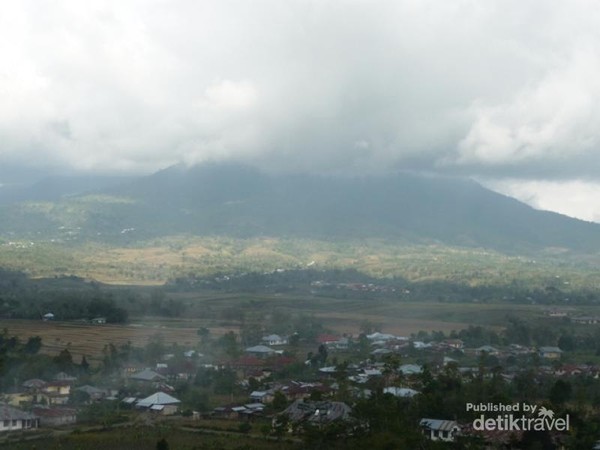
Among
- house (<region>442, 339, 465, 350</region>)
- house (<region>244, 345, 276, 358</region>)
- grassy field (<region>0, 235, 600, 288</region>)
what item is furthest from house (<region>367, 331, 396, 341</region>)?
grassy field (<region>0, 235, 600, 288</region>)

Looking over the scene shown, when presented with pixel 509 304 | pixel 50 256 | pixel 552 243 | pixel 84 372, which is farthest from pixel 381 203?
pixel 84 372

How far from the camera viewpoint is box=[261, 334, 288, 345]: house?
1957 inches

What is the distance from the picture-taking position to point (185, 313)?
6028 cm

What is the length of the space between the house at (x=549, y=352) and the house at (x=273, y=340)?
14872 millimetres

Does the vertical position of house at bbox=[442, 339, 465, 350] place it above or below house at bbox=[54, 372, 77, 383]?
above

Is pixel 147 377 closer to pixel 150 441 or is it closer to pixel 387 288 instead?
pixel 150 441

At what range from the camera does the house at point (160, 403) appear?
29.9 m

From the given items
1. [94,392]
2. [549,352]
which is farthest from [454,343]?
[94,392]

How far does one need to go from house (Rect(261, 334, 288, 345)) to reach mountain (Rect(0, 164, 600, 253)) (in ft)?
259

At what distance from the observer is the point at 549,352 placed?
148ft

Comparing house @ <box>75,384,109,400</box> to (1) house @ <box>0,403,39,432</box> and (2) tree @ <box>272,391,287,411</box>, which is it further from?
(2) tree @ <box>272,391,287,411</box>

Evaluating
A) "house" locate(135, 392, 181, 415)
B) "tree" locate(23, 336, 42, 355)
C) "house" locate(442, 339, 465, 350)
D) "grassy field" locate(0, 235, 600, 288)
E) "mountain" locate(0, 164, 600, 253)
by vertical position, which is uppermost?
"mountain" locate(0, 164, 600, 253)

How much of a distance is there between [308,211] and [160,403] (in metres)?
124

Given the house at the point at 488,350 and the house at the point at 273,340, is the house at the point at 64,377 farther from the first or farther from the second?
the house at the point at 488,350
